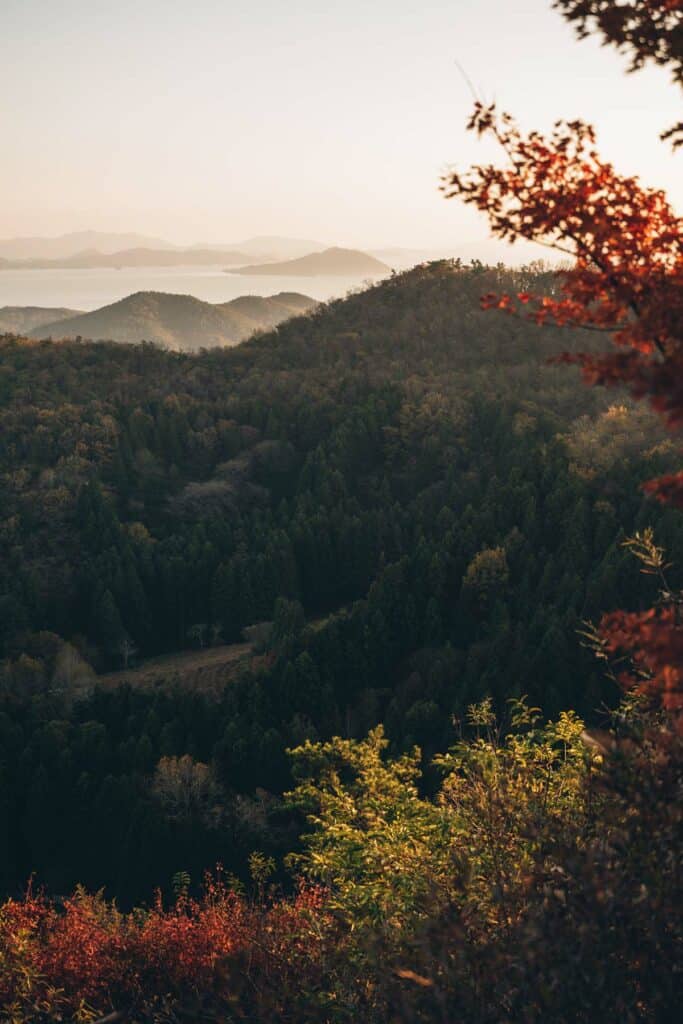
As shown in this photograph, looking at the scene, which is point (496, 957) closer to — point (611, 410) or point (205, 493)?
point (611, 410)

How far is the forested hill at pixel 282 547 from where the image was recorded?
45719 millimetres

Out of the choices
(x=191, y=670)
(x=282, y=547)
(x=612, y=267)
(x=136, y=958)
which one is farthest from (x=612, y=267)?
(x=282, y=547)

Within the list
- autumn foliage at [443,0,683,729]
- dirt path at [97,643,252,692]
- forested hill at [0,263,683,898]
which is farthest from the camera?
dirt path at [97,643,252,692]

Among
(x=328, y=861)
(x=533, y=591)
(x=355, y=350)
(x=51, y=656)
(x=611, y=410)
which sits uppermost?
(x=355, y=350)

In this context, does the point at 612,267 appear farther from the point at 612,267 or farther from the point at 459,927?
the point at 459,927

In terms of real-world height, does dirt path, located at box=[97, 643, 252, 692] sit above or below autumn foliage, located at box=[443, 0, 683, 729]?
below

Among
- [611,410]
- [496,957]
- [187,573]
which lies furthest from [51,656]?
[496,957]

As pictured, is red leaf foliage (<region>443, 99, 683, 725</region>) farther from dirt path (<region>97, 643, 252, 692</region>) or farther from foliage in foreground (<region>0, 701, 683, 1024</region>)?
dirt path (<region>97, 643, 252, 692</region>)

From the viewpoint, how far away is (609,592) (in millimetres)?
48969

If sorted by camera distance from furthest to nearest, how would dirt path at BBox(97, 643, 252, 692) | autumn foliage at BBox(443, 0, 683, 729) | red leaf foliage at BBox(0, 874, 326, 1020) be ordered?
1. dirt path at BBox(97, 643, 252, 692)
2. red leaf foliage at BBox(0, 874, 326, 1020)
3. autumn foliage at BBox(443, 0, 683, 729)

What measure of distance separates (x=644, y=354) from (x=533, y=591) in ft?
166

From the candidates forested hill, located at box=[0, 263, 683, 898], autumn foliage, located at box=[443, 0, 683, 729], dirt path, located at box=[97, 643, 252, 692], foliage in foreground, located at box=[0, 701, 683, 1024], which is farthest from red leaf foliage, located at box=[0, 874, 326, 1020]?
dirt path, located at box=[97, 643, 252, 692]

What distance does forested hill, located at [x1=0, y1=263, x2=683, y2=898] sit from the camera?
45.7 m

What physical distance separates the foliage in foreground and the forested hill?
82.9ft
